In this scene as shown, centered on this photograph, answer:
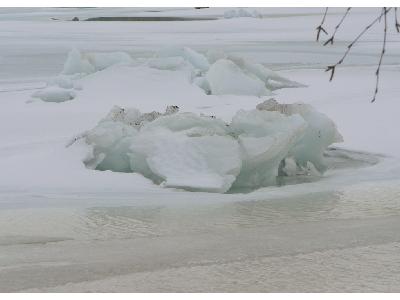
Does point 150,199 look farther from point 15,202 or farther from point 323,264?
point 323,264

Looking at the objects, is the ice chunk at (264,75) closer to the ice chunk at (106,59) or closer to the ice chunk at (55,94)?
the ice chunk at (106,59)

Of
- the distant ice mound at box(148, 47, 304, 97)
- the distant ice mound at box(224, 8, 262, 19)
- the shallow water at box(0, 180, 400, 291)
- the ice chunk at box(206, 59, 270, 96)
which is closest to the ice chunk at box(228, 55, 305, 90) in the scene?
the distant ice mound at box(148, 47, 304, 97)

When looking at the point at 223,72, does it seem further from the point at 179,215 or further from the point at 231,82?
the point at 179,215

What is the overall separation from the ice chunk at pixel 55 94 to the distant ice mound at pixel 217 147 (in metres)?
2.71

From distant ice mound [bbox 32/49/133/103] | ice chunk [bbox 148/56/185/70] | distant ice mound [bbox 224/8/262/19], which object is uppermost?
ice chunk [bbox 148/56/185/70]

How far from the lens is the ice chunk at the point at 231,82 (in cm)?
898

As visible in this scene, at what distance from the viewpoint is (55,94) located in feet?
28.3

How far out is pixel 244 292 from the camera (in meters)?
3.13

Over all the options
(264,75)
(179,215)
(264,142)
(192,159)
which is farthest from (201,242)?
(264,75)

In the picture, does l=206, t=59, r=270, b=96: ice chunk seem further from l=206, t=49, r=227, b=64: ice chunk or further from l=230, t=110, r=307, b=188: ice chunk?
l=230, t=110, r=307, b=188: ice chunk

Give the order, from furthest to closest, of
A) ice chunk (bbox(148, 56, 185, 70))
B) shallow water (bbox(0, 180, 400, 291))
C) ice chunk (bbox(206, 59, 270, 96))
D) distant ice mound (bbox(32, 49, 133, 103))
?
1. ice chunk (bbox(148, 56, 185, 70))
2. distant ice mound (bbox(32, 49, 133, 103))
3. ice chunk (bbox(206, 59, 270, 96))
4. shallow water (bbox(0, 180, 400, 291))

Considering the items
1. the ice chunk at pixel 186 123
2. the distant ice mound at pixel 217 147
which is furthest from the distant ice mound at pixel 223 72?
the ice chunk at pixel 186 123

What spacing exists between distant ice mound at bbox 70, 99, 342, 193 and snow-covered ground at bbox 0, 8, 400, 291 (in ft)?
0.44

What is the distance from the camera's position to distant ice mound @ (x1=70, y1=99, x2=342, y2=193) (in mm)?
5164
